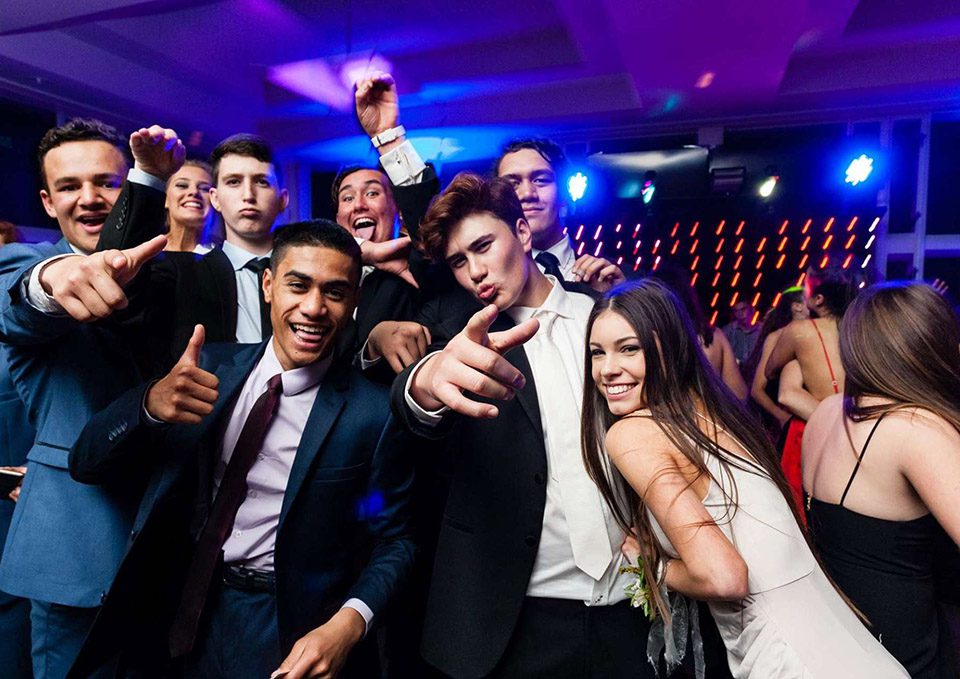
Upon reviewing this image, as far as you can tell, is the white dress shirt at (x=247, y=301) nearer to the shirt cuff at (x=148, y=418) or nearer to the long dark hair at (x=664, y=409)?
the shirt cuff at (x=148, y=418)

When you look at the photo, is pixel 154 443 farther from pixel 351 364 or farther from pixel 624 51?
pixel 624 51

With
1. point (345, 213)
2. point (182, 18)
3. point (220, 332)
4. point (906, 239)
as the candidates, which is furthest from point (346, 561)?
point (906, 239)

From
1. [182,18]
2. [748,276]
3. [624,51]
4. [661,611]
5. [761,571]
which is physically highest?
[182,18]

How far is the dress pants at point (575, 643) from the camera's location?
1.39m

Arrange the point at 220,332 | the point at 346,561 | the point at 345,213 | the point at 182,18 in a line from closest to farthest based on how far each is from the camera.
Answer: the point at 346,561
the point at 220,332
the point at 345,213
the point at 182,18

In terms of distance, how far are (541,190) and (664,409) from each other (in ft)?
4.19

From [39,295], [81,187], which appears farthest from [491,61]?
[39,295]

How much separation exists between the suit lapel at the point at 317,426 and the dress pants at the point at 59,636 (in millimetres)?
672

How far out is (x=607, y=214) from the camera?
5879 mm

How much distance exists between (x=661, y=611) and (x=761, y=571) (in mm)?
246

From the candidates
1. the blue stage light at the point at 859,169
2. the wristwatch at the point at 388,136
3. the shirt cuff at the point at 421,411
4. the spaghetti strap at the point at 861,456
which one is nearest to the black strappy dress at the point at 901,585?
the spaghetti strap at the point at 861,456

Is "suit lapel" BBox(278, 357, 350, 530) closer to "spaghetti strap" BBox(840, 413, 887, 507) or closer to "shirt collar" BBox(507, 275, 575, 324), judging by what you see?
"shirt collar" BBox(507, 275, 575, 324)

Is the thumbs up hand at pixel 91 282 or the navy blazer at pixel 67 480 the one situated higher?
the thumbs up hand at pixel 91 282

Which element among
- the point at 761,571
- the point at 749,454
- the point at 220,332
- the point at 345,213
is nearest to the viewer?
the point at 761,571
